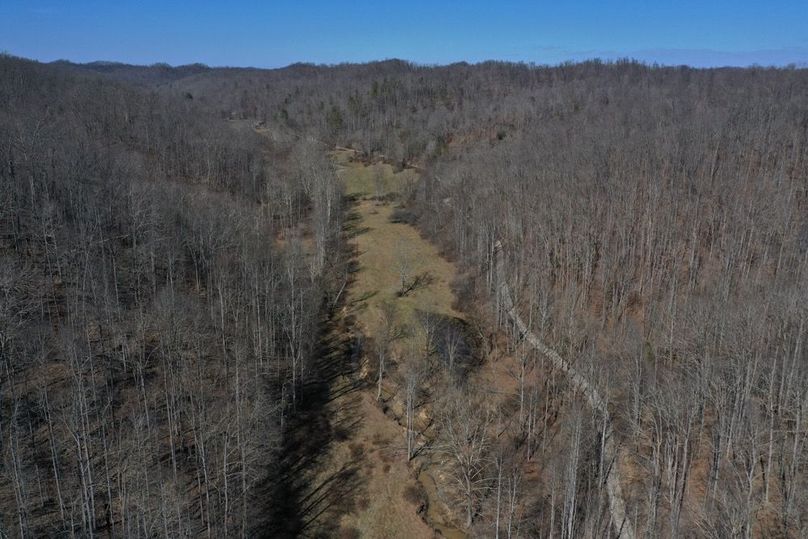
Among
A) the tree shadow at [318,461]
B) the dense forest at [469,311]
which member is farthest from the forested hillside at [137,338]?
the tree shadow at [318,461]

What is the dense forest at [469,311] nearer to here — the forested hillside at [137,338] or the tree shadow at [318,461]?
the forested hillside at [137,338]

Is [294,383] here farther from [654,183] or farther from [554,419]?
[654,183]

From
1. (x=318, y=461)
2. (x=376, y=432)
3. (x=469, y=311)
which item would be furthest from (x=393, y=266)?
(x=318, y=461)

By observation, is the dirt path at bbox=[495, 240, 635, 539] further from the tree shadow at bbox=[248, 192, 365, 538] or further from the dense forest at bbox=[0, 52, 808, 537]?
the tree shadow at bbox=[248, 192, 365, 538]

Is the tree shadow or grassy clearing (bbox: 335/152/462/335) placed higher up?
grassy clearing (bbox: 335/152/462/335)

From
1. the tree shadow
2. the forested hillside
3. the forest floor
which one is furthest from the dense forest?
the forest floor

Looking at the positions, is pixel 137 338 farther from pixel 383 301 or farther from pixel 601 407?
pixel 601 407
